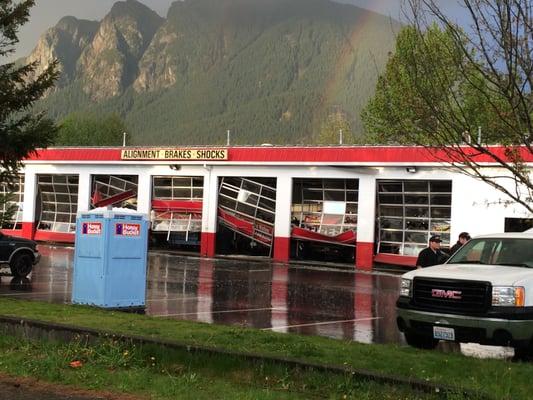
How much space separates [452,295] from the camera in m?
9.60

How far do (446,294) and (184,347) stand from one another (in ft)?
12.4

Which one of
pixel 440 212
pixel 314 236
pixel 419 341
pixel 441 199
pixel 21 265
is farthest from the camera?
pixel 314 236

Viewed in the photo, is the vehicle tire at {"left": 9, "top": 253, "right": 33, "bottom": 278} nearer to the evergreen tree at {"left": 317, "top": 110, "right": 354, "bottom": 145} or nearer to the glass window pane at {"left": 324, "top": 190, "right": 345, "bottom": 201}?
the glass window pane at {"left": 324, "top": 190, "right": 345, "bottom": 201}

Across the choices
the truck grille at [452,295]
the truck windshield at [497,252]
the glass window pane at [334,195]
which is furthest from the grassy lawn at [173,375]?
the glass window pane at [334,195]

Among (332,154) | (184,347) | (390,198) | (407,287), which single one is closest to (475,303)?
(407,287)

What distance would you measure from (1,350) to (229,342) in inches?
115

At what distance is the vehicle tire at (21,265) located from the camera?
63.6ft

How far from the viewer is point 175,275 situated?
877 inches

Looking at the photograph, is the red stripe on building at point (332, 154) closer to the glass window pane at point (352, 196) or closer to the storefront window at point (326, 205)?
the storefront window at point (326, 205)

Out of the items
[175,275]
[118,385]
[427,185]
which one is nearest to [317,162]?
[427,185]

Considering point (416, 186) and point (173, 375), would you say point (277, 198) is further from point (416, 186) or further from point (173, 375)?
point (173, 375)

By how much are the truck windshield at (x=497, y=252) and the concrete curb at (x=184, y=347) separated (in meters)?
4.28

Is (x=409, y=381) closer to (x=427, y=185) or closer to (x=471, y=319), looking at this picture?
(x=471, y=319)

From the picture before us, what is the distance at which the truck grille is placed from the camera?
9.34 m
